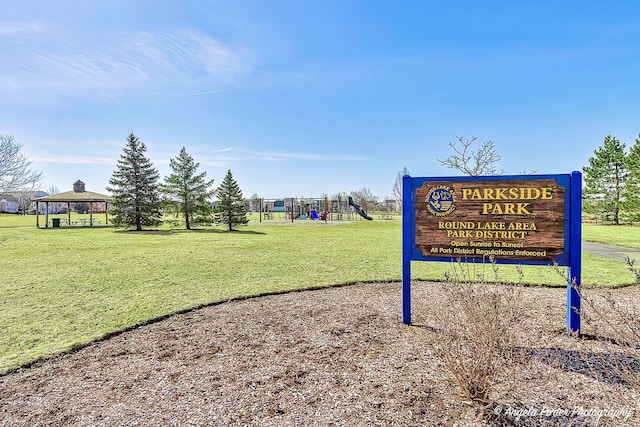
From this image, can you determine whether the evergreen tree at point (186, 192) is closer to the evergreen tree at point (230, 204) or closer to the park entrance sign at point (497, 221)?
the evergreen tree at point (230, 204)

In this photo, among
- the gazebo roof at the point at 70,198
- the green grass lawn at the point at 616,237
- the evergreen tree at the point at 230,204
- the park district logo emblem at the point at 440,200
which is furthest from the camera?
the gazebo roof at the point at 70,198

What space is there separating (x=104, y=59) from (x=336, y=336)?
12.4 meters

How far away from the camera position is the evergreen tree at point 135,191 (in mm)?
24000

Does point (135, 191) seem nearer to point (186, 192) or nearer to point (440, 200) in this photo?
point (186, 192)

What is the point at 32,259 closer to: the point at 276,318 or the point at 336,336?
the point at 276,318

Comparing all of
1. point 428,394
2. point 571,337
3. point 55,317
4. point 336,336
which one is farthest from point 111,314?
point 571,337

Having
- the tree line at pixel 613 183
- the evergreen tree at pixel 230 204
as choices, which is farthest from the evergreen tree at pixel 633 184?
the evergreen tree at pixel 230 204

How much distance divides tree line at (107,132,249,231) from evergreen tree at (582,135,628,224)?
31.0m

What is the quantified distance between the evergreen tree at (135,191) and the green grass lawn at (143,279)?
11723 mm

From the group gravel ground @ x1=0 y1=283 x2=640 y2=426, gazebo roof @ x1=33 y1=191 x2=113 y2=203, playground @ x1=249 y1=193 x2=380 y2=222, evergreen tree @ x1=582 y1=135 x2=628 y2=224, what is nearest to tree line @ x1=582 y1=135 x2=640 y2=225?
evergreen tree @ x1=582 y1=135 x2=628 y2=224

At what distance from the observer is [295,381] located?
2.97 metres

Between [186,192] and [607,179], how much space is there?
3580 centimetres

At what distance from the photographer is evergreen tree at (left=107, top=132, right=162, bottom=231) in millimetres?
24000

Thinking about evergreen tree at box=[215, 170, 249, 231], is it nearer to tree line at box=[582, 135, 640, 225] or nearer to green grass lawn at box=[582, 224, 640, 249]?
green grass lawn at box=[582, 224, 640, 249]
